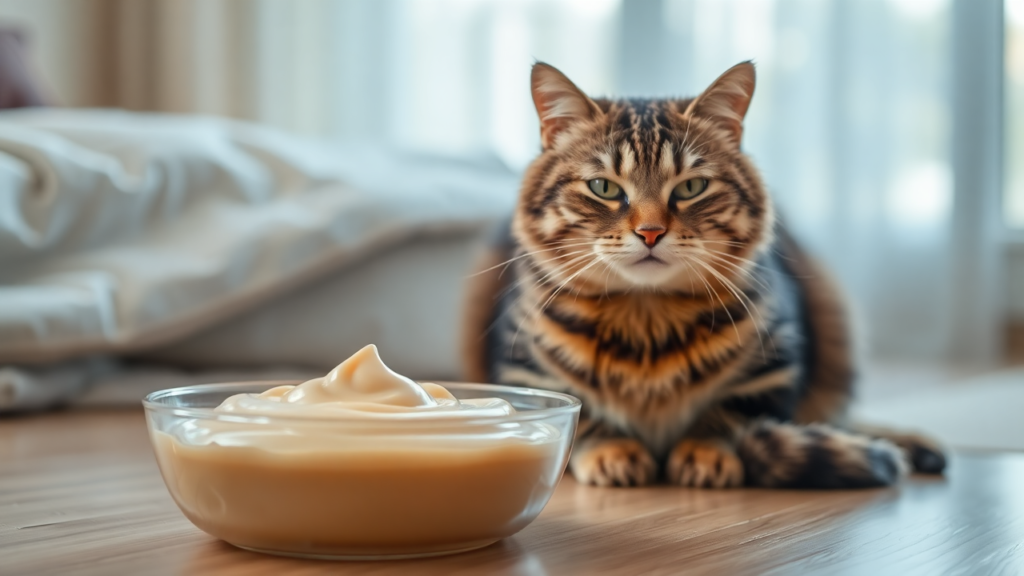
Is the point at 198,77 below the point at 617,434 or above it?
above

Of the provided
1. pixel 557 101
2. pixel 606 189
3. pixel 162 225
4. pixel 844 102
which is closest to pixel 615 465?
pixel 606 189

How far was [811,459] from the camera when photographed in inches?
46.0

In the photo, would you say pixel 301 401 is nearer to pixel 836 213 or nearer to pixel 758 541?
pixel 758 541

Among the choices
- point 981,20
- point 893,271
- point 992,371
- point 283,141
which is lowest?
point 992,371

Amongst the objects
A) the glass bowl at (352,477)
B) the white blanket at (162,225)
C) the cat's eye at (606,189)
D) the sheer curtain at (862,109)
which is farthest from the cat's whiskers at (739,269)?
the sheer curtain at (862,109)

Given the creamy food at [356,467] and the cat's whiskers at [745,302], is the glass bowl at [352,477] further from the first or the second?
the cat's whiskers at [745,302]

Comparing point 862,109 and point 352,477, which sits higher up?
point 862,109

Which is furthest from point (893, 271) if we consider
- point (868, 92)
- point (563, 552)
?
point (563, 552)

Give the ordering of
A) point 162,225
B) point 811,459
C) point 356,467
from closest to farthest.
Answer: point 356,467 → point 811,459 → point 162,225

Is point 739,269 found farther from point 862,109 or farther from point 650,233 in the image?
point 862,109

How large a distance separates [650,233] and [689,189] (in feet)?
0.26

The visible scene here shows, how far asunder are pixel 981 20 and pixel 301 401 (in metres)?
3.18

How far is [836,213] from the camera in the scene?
3656 mm

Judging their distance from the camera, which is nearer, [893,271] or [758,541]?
[758,541]
